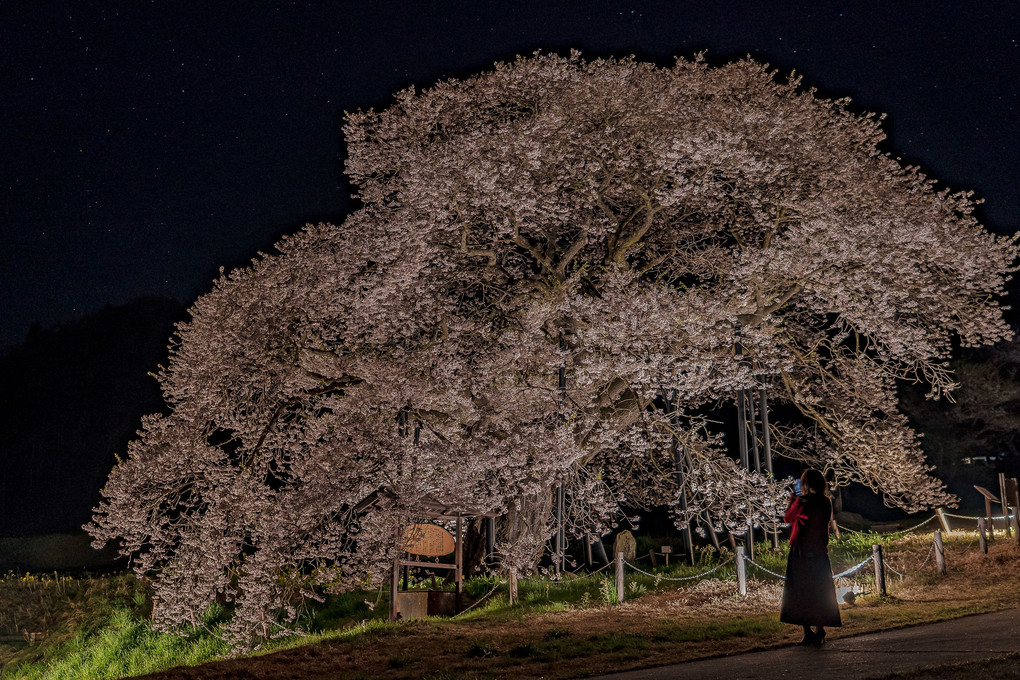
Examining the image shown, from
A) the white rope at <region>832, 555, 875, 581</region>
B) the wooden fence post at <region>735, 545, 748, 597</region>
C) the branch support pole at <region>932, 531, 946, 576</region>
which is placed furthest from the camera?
the branch support pole at <region>932, 531, 946, 576</region>

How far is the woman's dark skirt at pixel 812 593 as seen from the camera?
8305 millimetres

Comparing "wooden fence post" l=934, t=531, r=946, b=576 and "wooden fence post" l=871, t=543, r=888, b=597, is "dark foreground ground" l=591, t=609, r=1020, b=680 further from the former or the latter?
"wooden fence post" l=934, t=531, r=946, b=576

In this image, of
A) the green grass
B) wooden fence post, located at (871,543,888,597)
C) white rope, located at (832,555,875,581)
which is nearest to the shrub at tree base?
the green grass

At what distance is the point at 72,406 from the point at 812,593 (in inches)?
1469

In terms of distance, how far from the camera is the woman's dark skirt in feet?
27.2

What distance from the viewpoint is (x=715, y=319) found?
1419cm

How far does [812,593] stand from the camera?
8.34 meters

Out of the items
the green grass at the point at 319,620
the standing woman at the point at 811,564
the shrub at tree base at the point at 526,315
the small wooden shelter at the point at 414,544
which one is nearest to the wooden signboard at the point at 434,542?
the small wooden shelter at the point at 414,544

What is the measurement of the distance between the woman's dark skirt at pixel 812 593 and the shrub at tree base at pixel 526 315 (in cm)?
533

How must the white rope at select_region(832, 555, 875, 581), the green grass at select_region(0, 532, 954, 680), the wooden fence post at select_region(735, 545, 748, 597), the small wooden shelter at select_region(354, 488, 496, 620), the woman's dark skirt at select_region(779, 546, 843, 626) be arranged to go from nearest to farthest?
the woman's dark skirt at select_region(779, 546, 843, 626) < the green grass at select_region(0, 532, 954, 680) < the white rope at select_region(832, 555, 875, 581) < the wooden fence post at select_region(735, 545, 748, 597) < the small wooden shelter at select_region(354, 488, 496, 620)

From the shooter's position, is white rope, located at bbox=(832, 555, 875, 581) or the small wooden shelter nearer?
white rope, located at bbox=(832, 555, 875, 581)

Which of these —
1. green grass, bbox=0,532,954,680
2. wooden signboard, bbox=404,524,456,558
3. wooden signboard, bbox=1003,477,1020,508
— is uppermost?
wooden signboard, bbox=1003,477,1020,508

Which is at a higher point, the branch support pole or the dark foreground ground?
the branch support pole

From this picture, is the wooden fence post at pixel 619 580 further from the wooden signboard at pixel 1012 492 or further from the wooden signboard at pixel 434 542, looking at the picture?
the wooden signboard at pixel 1012 492
